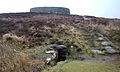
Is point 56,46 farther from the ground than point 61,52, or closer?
farther from the ground

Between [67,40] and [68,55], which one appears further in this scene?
[67,40]

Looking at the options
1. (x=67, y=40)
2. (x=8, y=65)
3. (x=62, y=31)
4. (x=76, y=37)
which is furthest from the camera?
(x=62, y=31)

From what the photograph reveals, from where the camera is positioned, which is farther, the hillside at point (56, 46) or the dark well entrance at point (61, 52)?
the dark well entrance at point (61, 52)

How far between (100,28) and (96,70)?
7772 millimetres

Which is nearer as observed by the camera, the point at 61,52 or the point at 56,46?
the point at 61,52

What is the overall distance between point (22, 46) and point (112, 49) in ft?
19.2

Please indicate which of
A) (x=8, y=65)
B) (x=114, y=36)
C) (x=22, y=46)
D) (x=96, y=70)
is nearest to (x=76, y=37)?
(x=114, y=36)

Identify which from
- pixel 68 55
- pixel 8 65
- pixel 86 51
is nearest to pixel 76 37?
pixel 86 51

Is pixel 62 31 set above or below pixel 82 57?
above

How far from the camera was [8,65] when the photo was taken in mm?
3121

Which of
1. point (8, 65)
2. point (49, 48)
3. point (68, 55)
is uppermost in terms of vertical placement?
point (8, 65)

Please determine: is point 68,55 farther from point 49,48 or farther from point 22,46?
point 22,46

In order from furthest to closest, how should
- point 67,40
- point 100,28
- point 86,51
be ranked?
point 100,28 < point 67,40 < point 86,51

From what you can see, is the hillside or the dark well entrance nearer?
the hillside
